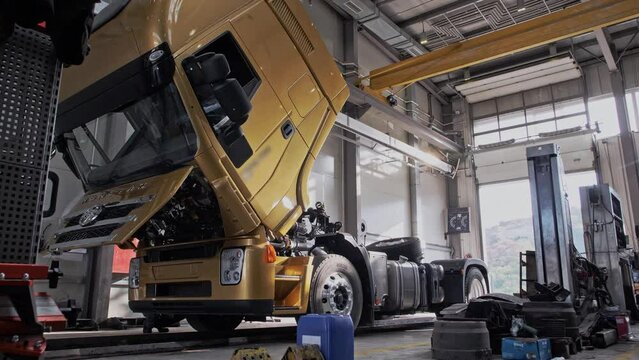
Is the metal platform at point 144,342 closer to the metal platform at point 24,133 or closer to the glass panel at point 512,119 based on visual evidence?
the metal platform at point 24,133

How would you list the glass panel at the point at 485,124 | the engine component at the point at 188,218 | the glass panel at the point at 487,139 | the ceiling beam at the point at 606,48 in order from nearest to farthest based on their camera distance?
1. the engine component at the point at 188,218
2. the ceiling beam at the point at 606,48
3. the glass panel at the point at 487,139
4. the glass panel at the point at 485,124

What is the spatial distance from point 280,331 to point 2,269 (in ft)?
14.2

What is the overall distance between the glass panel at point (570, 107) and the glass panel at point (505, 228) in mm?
2828

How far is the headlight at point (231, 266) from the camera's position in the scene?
3975 mm

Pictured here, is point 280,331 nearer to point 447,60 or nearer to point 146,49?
point 146,49

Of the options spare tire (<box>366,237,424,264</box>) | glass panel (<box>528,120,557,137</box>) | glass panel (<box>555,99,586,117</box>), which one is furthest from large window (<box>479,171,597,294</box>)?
spare tire (<box>366,237,424,264</box>)

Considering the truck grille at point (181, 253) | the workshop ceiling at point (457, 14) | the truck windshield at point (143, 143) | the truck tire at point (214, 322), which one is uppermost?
the workshop ceiling at point (457, 14)

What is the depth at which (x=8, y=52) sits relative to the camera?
2105mm

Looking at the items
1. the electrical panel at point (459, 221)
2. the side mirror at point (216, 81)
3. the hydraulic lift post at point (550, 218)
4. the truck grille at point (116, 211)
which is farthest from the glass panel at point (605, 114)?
the truck grille at point (116, 211)

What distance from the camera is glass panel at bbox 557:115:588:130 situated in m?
16.3

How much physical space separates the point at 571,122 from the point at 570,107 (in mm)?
582

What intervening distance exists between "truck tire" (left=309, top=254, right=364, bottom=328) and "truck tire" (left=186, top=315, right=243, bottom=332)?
1.49 metres

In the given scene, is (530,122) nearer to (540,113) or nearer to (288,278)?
(540,113)

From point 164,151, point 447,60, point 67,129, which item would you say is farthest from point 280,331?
point 447,60
